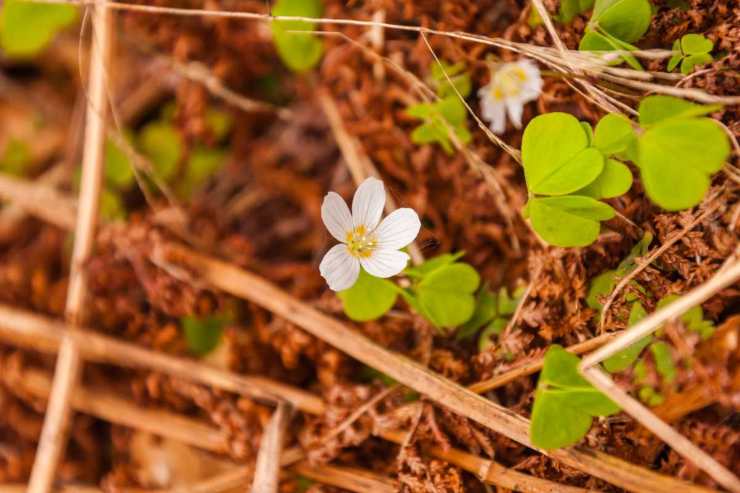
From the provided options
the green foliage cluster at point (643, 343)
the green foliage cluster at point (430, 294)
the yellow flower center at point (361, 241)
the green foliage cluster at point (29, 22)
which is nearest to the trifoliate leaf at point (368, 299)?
the green foliage cluster at point (430, 294)

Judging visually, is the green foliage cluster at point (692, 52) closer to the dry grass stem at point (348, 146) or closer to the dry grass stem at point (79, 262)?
the dry grass stem at point (348, 146)

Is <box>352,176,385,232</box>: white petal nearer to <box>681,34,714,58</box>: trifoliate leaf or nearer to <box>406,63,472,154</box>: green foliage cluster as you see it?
<box>406,63,472,154</box>: green foliage cluster

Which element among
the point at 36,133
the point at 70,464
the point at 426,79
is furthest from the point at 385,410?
the point at 36,133

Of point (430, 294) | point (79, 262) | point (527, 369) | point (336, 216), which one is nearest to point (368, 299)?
point (430, 294)

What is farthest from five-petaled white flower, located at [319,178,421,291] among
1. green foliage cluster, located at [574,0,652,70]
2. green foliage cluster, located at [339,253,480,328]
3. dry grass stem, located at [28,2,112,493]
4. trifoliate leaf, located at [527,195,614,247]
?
dry grass stem, located at [28,2,112,493]

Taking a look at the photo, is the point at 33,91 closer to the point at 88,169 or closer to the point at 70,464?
the point at 88,169
